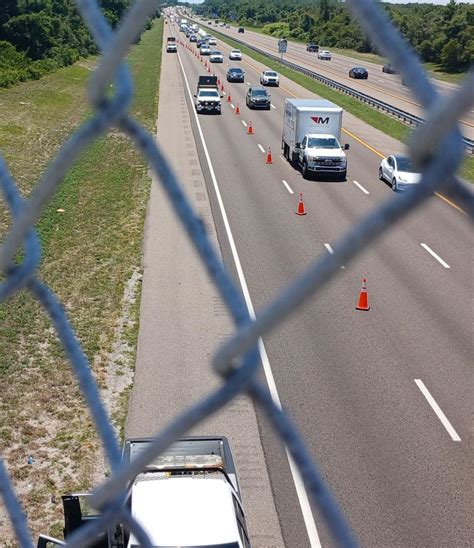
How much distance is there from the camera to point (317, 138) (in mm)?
25656

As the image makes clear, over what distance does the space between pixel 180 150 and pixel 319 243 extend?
489 inches

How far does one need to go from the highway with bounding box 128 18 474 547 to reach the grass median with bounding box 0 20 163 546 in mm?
819

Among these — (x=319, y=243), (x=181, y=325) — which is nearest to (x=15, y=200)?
(x=181, y=325)

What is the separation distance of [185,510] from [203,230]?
612 cm

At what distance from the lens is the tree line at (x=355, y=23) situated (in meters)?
2.94

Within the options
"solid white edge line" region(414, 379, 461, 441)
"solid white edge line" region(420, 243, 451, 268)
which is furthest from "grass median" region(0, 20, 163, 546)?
"solid white edge line" region(420, 243, 451, 268)

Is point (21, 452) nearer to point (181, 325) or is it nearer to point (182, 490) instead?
point (182, 490)

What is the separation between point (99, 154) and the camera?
1107 inches

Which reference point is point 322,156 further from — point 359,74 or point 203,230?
point 359,74

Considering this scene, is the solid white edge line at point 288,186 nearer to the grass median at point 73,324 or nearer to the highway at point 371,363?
the highway at point 371,363

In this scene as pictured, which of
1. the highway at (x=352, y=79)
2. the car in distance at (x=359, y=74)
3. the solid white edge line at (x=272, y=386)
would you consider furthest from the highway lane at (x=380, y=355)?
the car in distance at (x=359, y=74)

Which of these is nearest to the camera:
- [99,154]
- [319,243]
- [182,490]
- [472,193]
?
[472,193]

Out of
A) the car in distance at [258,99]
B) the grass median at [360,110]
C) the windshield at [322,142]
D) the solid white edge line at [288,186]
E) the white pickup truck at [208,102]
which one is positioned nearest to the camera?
the solid white edge line at [288,186]

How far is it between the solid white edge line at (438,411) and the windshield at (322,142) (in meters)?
15.4
